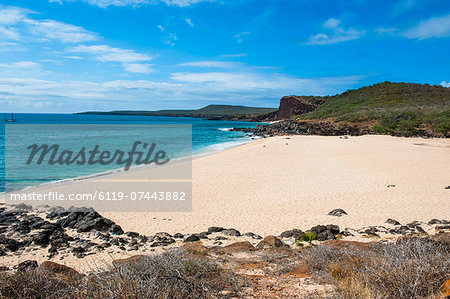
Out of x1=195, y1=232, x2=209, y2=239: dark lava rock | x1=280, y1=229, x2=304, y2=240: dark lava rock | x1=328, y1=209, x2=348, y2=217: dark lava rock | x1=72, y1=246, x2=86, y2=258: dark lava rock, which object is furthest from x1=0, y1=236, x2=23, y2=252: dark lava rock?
x1=328, y1=209, x2=348, y2=217: dark lava rock

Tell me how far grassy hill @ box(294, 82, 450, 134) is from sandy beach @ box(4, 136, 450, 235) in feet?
57.8

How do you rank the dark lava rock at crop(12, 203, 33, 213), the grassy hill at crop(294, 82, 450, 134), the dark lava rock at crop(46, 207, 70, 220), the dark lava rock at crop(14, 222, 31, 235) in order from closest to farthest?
the dark lava rock at crop(14, 222, 31, 235) < the dark lava rock at crop(46, 207, 70, 220) < the dark lava rock at crop(12, 203, 33, 213) < the grassy hill at crop(294, 82, 450, 134)

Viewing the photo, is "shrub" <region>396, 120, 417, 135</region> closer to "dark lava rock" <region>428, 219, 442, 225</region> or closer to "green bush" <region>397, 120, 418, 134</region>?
"green bush" <region>397, 120, 418, 134</region>

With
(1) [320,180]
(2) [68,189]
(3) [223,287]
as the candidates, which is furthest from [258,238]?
(2) [68,189]

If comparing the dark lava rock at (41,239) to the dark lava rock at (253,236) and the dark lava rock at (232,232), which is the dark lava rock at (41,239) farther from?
the dark lava rock at (253,236)

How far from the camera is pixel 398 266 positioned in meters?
3.68

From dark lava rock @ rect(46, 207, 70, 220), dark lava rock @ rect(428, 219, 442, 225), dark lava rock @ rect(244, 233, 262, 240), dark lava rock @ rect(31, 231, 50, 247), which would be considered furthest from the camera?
dark lava rock @ rect(46, 207, 70, 220)

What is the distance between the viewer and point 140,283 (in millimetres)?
3201

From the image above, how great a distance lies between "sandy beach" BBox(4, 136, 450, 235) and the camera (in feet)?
29.9

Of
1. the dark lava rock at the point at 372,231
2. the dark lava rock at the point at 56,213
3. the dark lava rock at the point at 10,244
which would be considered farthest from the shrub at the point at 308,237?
the dark lava rock at the point at 56,213

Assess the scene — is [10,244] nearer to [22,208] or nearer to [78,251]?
[78,251]

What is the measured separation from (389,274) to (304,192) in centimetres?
895

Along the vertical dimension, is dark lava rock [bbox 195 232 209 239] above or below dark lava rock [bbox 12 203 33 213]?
above

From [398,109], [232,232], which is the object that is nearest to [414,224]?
[232,232]
